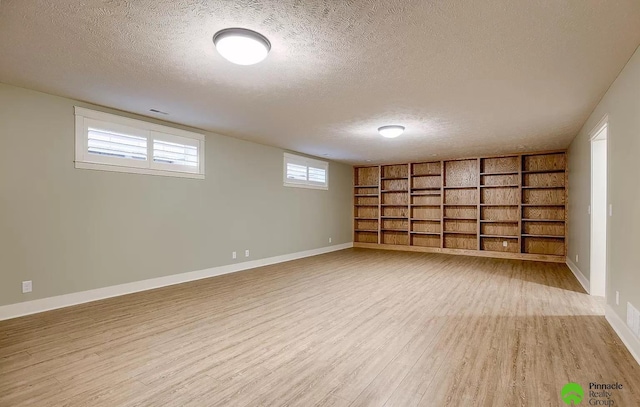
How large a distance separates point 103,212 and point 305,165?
4.52 meters

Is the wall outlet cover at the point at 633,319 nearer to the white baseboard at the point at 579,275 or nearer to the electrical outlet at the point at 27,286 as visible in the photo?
the white baseboard at the point at 579,275

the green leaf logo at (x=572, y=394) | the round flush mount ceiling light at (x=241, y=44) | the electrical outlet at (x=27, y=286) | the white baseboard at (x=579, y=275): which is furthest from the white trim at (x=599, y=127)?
the electrical outlet at (x=27, y=286)

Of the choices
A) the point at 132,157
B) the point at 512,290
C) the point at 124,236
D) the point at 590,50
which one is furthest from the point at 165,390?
the point at 512,290

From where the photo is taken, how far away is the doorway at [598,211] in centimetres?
424

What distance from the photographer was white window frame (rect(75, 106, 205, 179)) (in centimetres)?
405

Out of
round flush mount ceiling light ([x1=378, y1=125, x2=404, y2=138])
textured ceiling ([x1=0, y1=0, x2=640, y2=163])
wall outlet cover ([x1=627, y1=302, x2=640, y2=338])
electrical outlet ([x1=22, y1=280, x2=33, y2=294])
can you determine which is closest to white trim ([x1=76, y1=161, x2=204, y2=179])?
textured ceiling ([x1=0, y1=0, x2=640, y2=163])

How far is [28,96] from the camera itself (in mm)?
3631

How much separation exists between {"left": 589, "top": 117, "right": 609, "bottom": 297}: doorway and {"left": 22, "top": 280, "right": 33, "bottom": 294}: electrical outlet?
693 centimetres

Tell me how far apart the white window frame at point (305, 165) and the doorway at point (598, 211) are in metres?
5.27

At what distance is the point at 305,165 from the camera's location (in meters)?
7.86

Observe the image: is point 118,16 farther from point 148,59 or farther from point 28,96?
point 28,96

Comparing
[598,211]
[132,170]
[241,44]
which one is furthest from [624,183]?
[132,170]

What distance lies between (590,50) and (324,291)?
12.5ft

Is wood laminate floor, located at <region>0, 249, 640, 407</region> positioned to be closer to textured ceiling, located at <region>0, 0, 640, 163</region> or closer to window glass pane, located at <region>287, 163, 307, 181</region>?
textured ceiling, located at <region>0, 0, 640, 163</region>
